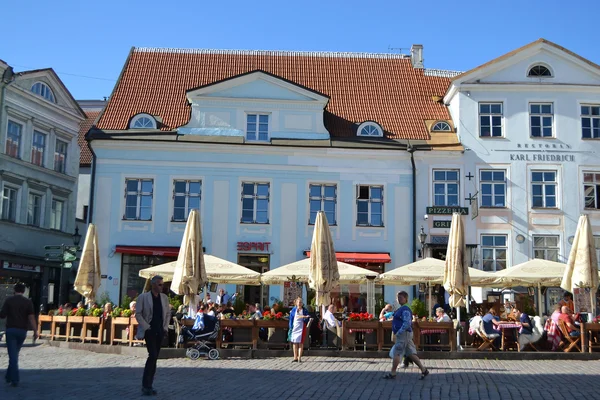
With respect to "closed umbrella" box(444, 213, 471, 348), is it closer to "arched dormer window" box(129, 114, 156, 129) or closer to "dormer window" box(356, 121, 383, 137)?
"dormer window" box(356, 121, 383, 137)

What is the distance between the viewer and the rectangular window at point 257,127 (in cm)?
2947

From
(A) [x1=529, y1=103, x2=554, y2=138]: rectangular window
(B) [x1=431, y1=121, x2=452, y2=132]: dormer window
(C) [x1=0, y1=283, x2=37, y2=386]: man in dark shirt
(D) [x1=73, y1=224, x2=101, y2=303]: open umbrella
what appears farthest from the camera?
(B) [x1=431, y1=121, x2=452, y2=132]: dormer window

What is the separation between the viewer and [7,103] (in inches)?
1159

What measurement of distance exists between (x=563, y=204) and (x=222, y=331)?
16912 mm

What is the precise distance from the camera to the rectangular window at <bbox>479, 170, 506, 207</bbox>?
29.1 meters

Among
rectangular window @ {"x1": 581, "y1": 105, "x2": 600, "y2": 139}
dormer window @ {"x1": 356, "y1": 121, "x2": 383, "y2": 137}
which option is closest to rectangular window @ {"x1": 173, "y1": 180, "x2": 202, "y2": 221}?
dormer window @ {"x1": 356, "y1": 121, "x2": 383, "y2": 137}

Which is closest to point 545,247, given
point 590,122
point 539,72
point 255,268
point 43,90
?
point 590,122

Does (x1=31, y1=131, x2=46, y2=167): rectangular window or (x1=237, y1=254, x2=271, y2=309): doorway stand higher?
(x1=31, y1=131, x2=46, y2=167): rectangular window

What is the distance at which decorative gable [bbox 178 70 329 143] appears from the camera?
29.4 meters

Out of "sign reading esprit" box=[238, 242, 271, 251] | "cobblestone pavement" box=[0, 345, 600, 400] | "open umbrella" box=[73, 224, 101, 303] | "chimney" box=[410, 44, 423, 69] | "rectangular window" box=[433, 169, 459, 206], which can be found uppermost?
"chimney" box=[410, 44, 423, 69]

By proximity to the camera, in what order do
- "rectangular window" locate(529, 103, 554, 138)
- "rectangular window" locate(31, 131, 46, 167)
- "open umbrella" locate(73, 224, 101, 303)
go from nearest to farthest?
"open umbrella" locate(73, 224, 101, 303) < "rectangular window" locate(529, 103, 554, 138) < "rectangular window" locate(31, 131, 46, 167)

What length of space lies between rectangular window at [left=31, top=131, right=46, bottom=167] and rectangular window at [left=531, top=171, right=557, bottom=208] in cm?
2045

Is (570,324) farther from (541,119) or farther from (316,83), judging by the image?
(316,83)

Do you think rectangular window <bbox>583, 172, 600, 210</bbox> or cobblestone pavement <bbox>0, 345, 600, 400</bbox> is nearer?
cobblestone pavement <bbox>0, 345, 600, 400</bbox>
